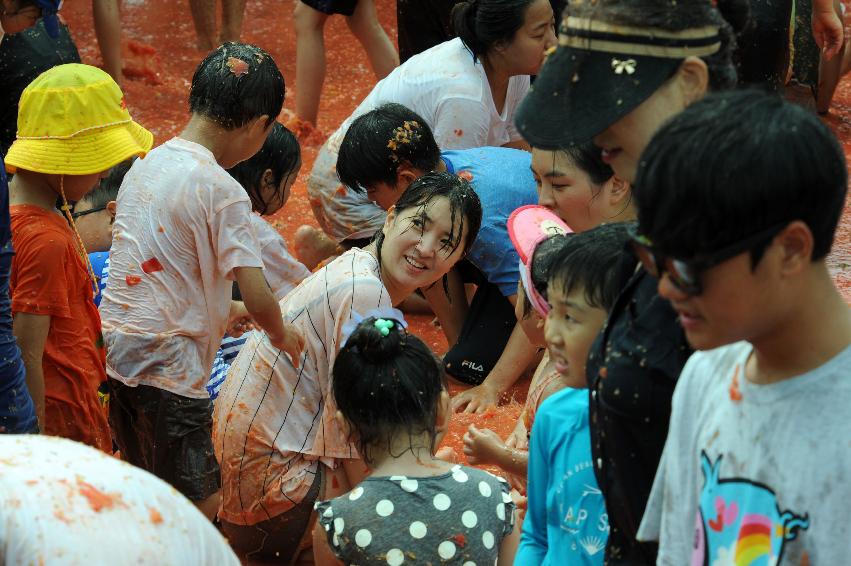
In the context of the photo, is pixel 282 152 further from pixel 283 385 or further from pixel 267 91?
pixel 283 385

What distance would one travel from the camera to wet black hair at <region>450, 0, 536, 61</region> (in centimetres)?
439

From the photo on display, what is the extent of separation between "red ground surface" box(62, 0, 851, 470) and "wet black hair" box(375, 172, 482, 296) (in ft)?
7.52

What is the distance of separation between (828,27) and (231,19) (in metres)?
3.35

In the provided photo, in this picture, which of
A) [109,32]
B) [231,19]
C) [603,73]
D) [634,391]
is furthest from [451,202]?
[231,19]

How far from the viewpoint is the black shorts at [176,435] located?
332 centimetres

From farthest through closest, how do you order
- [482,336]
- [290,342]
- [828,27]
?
[828,27] < [482,336] < [290,342]

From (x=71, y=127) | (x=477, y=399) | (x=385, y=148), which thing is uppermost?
(x=71, y=127)

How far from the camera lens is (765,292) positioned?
55.8 inches

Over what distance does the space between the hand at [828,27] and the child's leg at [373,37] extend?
6.94ft

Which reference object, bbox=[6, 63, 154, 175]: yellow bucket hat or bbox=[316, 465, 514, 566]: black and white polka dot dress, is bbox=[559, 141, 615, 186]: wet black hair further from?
bbox=[6, 63, 154, 175]: yellow bucket hat

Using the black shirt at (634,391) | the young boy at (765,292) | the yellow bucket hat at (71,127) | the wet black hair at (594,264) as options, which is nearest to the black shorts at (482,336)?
the yellow bucket hat at (71,127)

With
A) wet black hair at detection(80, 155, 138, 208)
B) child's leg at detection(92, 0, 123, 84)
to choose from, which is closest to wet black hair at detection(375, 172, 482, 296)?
wet black hair at detection(80, 155, 138, 208)

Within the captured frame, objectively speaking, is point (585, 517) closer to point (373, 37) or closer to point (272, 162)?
point (272, 162)

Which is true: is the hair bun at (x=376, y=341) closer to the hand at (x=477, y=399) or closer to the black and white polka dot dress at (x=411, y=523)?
the black and white polka dot dress at (x=411, y=523)
